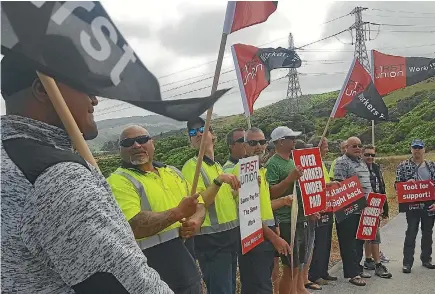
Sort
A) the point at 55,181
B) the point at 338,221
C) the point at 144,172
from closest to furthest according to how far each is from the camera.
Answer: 1. the point at 55,181
2. the point at 144,172
3. the point at 338,221

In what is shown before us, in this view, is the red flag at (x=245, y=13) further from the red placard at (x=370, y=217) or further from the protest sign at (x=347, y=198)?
the red placard at (x=370, y=217)

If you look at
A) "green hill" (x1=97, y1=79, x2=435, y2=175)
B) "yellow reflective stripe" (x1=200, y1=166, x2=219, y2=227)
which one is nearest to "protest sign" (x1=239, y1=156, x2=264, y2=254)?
"yellow reflective stripe" (x1=200, y1=166, x2=219, y2=227)

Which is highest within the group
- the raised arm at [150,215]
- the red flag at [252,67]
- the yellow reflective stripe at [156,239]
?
the red flag at [252,67]

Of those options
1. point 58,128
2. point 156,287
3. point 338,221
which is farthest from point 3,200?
point 338,221

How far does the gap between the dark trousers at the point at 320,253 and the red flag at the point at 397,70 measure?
286 cm

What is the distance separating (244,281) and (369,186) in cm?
289

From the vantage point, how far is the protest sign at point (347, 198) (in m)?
5.87

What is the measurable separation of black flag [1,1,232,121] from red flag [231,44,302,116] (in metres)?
3.56

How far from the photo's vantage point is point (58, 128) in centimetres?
128

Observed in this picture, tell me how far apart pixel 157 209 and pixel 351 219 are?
3.94 m

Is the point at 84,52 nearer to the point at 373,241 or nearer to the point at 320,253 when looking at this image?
the point at 320,253

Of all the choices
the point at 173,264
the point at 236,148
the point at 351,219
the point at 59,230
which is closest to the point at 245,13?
the point at 173,264

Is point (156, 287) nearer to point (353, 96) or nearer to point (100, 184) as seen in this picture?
point (100, 184)

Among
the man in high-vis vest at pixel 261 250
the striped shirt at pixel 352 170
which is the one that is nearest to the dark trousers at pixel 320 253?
the striped shirt at pixel 352 170
